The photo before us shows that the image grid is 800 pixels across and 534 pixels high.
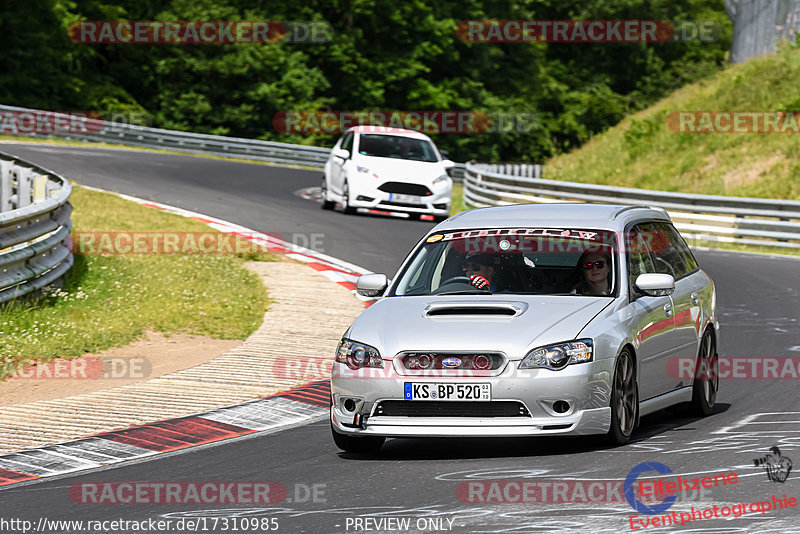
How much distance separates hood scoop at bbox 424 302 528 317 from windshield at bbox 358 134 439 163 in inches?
688

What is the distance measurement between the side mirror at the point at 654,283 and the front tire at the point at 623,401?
463 mm

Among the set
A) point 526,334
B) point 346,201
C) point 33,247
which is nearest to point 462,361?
point 526,334

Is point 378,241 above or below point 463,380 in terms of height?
below

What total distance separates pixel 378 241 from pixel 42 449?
517 inches

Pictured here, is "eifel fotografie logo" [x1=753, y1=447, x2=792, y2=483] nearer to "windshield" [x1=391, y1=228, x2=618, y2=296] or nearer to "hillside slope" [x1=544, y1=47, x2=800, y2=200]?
"windshield" [x1=391, y1=228, x2=618, y2=296]

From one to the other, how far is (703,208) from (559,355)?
18058 millimetres

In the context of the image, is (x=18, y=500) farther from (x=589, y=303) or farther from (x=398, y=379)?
(x=589, y=303)

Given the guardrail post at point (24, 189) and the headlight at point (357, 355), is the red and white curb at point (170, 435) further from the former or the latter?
the guardrail post at point (24, 189)

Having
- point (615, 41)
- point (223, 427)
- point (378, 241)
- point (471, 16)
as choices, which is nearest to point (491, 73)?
point (471, 16)

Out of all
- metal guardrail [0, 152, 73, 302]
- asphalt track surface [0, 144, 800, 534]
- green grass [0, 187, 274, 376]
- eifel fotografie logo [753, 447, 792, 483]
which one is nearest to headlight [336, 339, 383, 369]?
asphalt track surface [0, 144, 800, 534]

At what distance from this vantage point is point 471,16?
62.2 metres

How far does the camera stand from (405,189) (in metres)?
Result: 24.7

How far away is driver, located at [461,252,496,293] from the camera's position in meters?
8.70

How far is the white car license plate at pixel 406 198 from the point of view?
972 inches
